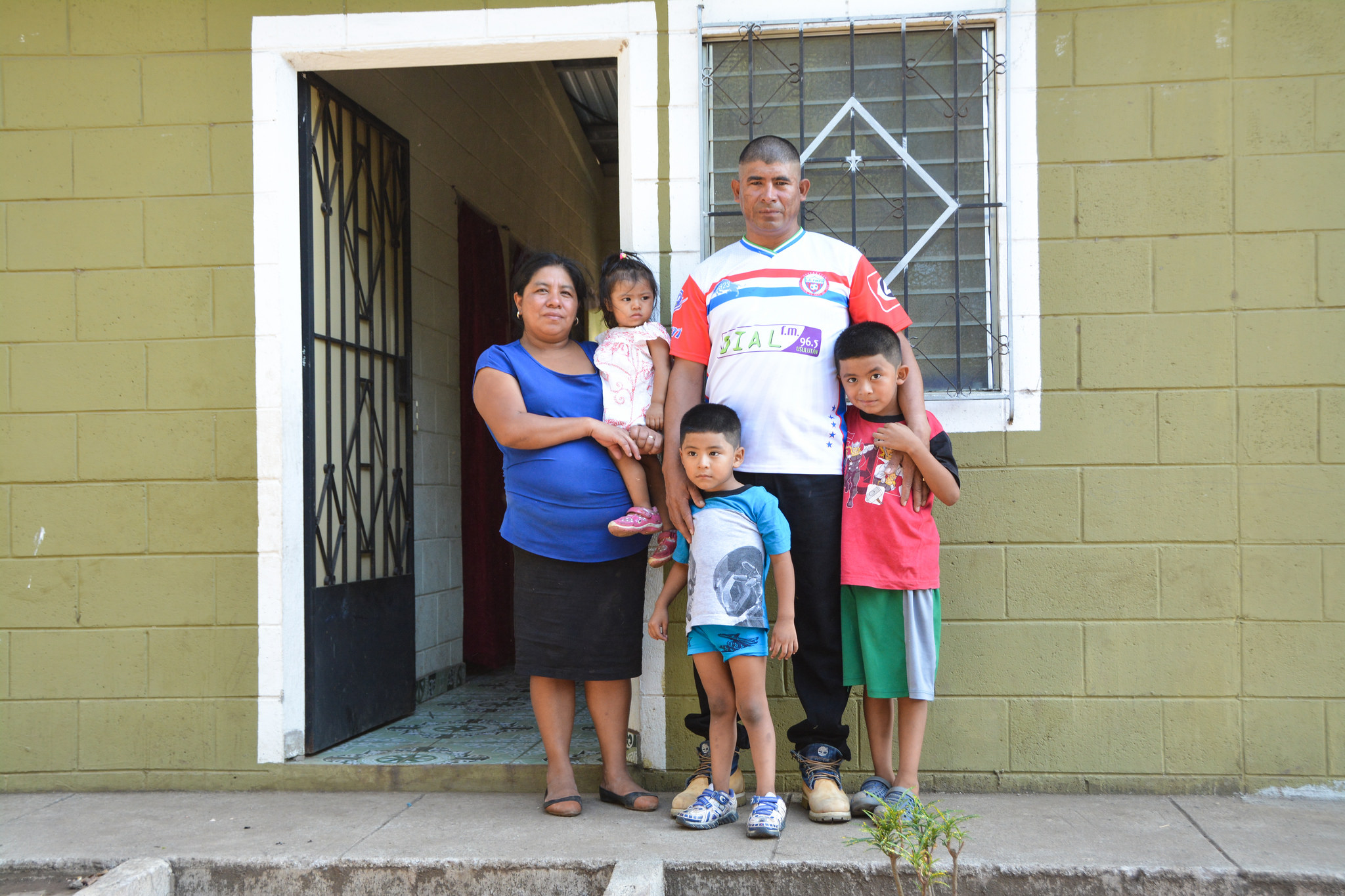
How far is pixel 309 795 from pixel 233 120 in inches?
102

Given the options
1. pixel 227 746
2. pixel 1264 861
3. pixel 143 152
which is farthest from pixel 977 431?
pixel 143 152

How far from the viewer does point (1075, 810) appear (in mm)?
3326

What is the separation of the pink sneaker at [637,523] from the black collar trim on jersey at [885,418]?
0.76 m

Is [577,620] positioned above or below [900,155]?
below

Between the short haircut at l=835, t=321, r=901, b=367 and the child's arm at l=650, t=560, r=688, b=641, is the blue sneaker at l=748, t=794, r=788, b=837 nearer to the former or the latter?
the child's arm at l=650, t=560, r=688, b=641

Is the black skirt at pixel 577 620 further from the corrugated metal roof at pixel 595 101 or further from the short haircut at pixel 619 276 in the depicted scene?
the corrugated metal roof at pixel 595 101

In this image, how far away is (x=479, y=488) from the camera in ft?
→ 19.7

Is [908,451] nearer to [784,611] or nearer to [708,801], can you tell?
[784,611]

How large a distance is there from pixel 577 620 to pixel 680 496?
59cm

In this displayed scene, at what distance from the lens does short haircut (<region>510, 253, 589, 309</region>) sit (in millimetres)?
3406

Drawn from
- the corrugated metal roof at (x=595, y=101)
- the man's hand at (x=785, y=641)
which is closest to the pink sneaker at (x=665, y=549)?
the man's hand at (x=785, y=641)

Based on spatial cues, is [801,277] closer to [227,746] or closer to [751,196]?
[751,196]

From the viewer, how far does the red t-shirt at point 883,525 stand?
3094mm

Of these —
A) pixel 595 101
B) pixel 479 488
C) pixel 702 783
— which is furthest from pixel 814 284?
pixel 595 101
